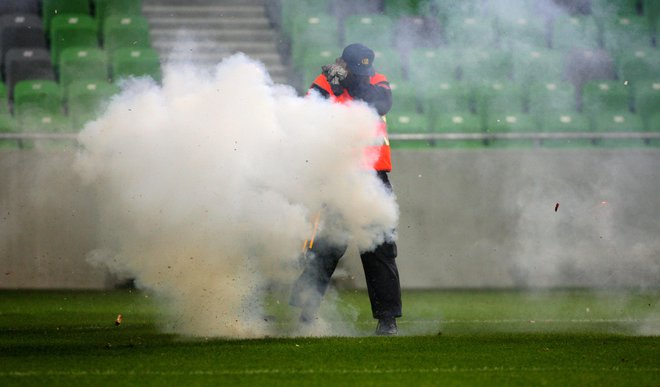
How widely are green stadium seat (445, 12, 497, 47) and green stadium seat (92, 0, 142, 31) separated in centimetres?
413

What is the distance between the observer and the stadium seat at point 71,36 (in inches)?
572

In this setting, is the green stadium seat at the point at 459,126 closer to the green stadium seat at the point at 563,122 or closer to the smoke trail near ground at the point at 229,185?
the green stadium seat at the point at 563,122

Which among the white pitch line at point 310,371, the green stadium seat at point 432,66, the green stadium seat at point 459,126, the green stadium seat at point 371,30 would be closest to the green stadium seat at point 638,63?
the green stadium seat at point 459,126

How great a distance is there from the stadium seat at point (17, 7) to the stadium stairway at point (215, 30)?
4.51ft

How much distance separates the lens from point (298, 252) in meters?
8.14

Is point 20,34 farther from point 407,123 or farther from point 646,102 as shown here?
point 646,102

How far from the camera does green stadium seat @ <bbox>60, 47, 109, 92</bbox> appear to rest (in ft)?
45.5

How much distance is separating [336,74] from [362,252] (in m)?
1.19

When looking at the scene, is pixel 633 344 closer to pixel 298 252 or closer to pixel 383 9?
pixel 298 252

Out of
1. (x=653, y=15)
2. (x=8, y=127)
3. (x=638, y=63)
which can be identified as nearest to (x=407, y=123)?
(x=638, y=63)

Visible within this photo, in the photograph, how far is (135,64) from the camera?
1380 cm

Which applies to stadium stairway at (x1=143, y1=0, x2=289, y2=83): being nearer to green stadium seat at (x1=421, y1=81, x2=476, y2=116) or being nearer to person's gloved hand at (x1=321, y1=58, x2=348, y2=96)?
green stadium seat at (x1=421, y1=81, x2=476, y2=116)

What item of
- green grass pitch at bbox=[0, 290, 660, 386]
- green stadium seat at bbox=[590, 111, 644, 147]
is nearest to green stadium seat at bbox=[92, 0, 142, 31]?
green grass pitch at bbox=[0, 290, 660, 386]

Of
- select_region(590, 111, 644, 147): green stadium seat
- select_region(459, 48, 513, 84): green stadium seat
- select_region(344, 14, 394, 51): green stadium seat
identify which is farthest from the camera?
select_region(344, 14, 394, 51): green stadium seat
